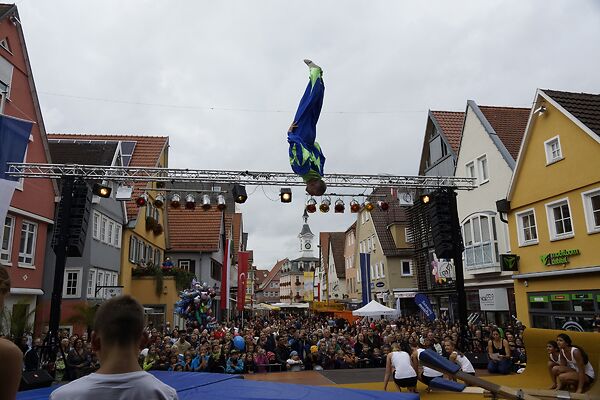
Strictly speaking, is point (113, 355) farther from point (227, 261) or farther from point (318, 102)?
point (227, 261)

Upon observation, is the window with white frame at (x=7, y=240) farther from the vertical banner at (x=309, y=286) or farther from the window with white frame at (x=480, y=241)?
the vertical banner at (x=309, y=286)

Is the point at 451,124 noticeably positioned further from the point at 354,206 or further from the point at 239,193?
the point at 239,193

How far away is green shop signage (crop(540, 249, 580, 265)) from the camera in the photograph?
14.8m

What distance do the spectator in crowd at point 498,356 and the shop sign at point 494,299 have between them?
25.8 ft

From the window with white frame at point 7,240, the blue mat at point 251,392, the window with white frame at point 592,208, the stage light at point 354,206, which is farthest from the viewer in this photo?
the window with white frame at point 7,240

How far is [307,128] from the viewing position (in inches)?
385

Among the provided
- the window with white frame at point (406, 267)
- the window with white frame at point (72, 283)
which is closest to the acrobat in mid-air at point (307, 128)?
the window with white frame at point (72, 283)

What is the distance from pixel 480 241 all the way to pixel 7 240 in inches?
739

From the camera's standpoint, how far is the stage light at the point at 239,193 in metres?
13.7


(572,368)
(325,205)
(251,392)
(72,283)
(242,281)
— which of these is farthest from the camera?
(242,281)

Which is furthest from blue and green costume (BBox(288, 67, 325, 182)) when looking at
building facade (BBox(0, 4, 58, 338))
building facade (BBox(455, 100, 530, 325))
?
building facade (BBox(455, 100, 530, 325))

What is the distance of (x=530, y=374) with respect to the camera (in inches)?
414

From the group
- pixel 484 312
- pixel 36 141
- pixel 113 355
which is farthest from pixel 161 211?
pixel 113 355

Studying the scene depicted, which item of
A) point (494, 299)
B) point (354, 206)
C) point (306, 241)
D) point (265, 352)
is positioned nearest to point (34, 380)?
point (265, 352)
